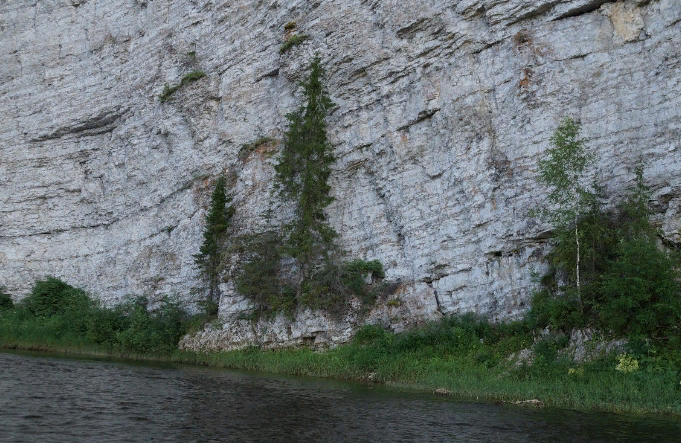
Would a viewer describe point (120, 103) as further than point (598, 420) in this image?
Yes

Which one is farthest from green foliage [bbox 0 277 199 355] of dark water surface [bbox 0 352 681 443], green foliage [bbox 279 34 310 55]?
green foliage [bbox 279 34 310 55]

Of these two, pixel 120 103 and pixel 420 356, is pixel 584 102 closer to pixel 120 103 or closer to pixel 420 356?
pixel 420 356

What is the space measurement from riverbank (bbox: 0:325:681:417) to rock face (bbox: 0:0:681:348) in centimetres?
151

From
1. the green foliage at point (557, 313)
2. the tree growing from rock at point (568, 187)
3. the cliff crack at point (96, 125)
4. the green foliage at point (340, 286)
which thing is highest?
the cliff crack at point (96, 125)

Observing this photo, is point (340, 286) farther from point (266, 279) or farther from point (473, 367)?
point (473, 367)

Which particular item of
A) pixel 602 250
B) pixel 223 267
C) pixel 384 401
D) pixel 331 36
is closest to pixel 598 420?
pixel 384 401

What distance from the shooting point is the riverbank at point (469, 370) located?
14.4m

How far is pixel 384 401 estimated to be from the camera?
1513 cm

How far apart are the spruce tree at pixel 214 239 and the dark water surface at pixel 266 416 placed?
35.8 ft

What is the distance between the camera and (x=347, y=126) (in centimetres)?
2767

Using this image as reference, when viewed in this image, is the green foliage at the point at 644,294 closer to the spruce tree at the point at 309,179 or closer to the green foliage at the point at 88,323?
the spruce tree at the point at 309,179

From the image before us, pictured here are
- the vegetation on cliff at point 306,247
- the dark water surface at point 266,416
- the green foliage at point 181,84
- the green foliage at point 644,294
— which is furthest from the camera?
the green foliage at point 181,84

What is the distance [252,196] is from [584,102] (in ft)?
52.4

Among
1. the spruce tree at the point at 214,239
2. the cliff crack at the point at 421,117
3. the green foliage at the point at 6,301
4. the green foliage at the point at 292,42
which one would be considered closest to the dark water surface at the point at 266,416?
the spruce tree at the point at 214,239
